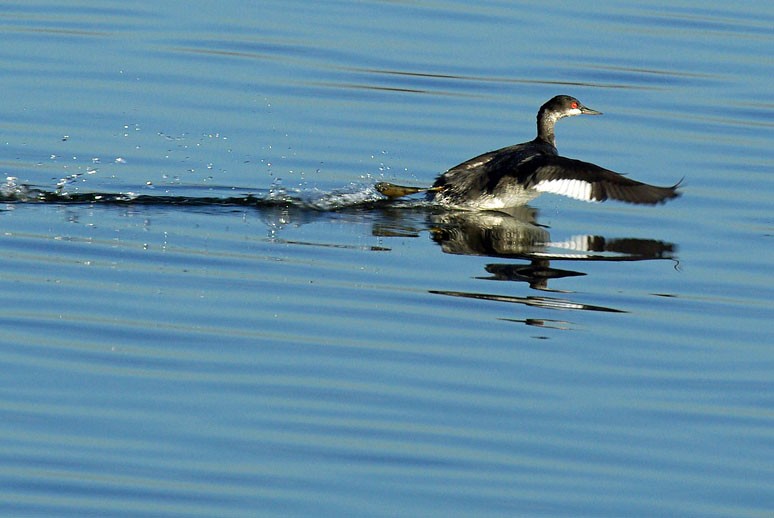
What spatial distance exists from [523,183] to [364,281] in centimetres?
238

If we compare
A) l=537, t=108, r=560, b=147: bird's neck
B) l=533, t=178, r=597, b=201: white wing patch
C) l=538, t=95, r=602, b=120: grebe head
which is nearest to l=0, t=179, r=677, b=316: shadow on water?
l=533, t=178, r=597, b=201: white wing patch

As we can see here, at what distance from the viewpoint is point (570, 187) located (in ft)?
32.8

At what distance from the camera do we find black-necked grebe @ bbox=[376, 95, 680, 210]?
980cm

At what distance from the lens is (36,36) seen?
15047 mm

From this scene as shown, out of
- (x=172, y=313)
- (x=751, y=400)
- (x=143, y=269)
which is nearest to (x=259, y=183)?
(x=143, y=269)

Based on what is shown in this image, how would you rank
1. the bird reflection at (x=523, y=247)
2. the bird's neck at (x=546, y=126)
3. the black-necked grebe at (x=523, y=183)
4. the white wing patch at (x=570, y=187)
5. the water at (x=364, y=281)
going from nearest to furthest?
the water at (x=364, y=281) < the bird reflection at (x=523, y=247) < the black-necked grebe at (x=523, y=183) < the white wing patch at (x=570, y=187) < the bird's neck at (x=546, y=126)

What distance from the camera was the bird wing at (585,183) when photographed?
31.5 ft

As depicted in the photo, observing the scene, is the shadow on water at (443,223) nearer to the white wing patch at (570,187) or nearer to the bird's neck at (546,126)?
the white wing patch at (570,187)

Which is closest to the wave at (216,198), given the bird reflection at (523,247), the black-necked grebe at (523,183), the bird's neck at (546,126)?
the black-necked grebe at (523,183)

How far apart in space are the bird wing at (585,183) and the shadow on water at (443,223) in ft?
0.89

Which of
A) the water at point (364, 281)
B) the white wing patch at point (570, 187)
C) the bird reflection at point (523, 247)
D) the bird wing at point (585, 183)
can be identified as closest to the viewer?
the water at point (364, 281)

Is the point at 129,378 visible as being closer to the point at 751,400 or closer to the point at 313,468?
the point at 313,468

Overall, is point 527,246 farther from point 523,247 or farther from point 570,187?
point 570,187

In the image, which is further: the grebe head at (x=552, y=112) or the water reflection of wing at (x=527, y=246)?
the grebe head at (x=552, y=112)
